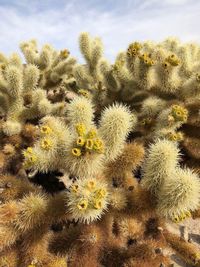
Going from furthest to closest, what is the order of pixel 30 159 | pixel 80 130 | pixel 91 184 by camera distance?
pixel 30 159, pixel 80 130, pixel 91 184

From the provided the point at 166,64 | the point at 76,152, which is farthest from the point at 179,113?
the point at 76,152

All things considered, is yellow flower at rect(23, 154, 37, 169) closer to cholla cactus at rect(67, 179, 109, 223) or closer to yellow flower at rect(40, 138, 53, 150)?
yellow flower at rect(40, 138, 53, 150)

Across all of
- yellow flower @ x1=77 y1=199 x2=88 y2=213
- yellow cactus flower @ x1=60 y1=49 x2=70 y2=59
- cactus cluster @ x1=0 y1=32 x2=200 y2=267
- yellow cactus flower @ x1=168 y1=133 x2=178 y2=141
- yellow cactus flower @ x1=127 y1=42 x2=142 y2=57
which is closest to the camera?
yellow flower @ x1=77 y1=199 x2=88 y2=213

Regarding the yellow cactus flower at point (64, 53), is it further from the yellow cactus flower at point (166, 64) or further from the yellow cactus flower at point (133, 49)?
the yellow cactus flower at point (166, 64)

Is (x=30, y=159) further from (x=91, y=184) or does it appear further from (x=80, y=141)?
(x=91, y=184)

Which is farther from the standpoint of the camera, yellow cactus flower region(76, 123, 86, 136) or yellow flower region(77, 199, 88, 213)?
yellow cactus flower region(76, 123, 86, 136)

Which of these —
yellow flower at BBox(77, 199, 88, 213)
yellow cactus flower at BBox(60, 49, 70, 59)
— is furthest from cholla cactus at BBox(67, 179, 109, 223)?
yellow cactus flower at BBox(60, 49, 70, 59)

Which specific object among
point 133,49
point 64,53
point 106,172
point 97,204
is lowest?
point 106,172

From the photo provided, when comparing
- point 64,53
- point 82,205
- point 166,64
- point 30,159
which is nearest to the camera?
point 82,205
